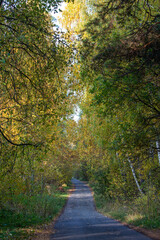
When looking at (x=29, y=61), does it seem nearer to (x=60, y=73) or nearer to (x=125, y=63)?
(x=60, y=73)

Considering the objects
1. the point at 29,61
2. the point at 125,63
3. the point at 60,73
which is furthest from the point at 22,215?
the point at 125,63

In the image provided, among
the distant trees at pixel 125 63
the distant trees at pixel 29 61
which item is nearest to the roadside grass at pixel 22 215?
the distant trees at pixel 29 61

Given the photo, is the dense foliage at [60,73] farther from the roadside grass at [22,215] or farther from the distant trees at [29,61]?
the roadside grass at [22,215]

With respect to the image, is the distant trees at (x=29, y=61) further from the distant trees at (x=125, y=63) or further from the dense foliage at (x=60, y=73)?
the distant trees at (x=125, y=63)

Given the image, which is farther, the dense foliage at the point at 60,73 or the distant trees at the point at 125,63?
the distant trees at the point at 125,63

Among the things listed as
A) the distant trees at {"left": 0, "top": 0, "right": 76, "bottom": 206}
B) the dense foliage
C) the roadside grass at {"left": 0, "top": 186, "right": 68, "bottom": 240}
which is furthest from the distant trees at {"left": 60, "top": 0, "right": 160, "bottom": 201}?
the roadside grass at {"left": 0, "top": 186, "right": 68, "bottom": 240}

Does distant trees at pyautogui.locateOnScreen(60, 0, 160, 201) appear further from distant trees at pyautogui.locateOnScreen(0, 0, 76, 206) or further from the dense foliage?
distant trees at pyautogui.locateOnScreen(0, 0, 76, 206)

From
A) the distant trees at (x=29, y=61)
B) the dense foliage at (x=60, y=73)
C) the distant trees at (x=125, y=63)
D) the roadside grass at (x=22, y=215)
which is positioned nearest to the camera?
the distant trees at (x=29, y=61)

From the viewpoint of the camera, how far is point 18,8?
5.16 metres

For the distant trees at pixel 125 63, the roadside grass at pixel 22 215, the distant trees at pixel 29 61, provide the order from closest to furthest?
the distant trees at pixel 29 61, the distant trees at pixel 125 63, the roadside grass at pixel 22 215

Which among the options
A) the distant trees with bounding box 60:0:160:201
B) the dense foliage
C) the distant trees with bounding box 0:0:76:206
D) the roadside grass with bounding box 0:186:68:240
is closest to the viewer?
the distant trees with bounding box 0:0:76:206

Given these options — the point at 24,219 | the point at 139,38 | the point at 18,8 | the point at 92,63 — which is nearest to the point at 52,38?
the point at 18,8

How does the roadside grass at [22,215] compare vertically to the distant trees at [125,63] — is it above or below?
below

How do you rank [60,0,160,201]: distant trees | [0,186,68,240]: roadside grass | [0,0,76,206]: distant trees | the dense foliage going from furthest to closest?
[0,186,68,240]: roadside grass, [60,0,160,201]: distant trees, the dense foliage, [0,0,76,206]: distant trees
